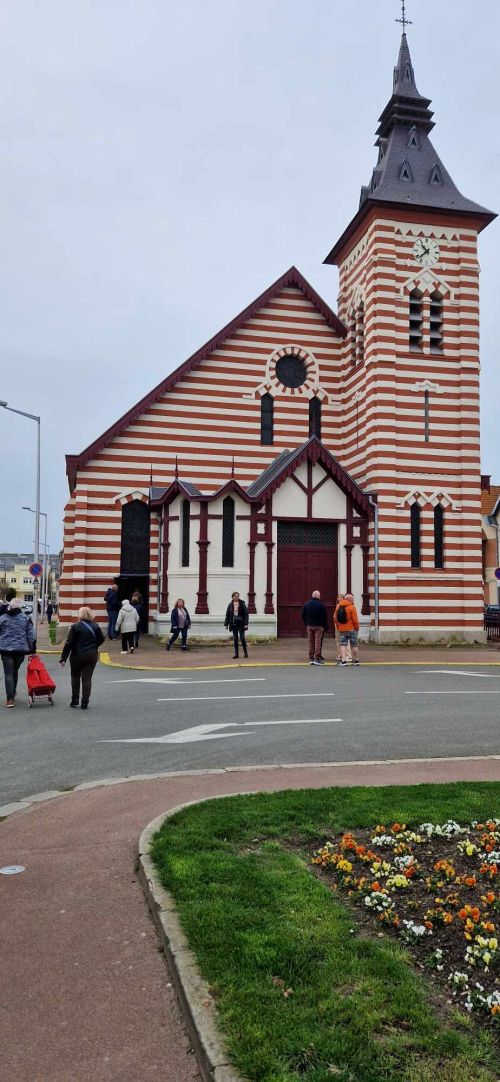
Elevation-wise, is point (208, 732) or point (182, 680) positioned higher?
point (208, 732)

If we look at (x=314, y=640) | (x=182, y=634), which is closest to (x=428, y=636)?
(x=314, y=640)

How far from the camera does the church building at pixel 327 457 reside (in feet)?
80.8

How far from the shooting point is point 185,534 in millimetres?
24547

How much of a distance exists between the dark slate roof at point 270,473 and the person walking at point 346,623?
6889mm

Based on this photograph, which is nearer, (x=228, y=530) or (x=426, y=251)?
(x=228, y=530)

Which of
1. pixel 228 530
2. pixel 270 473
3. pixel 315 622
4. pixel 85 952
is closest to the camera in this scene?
pixel 85 952

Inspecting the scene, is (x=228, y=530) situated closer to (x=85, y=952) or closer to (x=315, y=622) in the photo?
(x=315, y=622)

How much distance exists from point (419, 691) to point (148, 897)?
1005 cm

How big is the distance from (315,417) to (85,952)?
26190 mm

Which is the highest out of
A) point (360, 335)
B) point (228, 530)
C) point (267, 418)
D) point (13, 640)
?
point (360, 335)

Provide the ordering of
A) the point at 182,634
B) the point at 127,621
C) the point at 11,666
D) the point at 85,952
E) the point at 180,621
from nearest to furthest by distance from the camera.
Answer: the point at 85,952 < the point at 11,666 < the point at 127,621 < the point at 180,621 < the point at 182,634

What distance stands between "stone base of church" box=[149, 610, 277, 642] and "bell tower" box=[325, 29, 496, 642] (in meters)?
3.79

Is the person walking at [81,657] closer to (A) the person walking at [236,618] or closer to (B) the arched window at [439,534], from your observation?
(A) the person walking at [236,618]

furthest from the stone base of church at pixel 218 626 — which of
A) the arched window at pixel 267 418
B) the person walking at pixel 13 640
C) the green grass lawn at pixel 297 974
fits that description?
the green grass lawn at pixel 297 974
